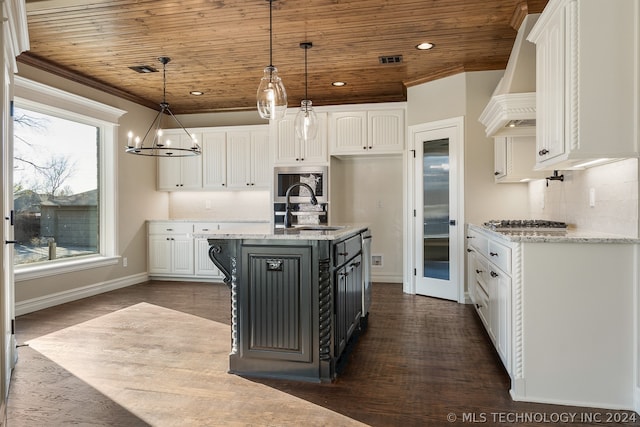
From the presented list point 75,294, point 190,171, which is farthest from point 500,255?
point 190,171

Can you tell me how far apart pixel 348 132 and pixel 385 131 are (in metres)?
0.49

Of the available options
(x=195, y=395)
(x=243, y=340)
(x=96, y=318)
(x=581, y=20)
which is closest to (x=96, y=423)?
(x=195, y=395)

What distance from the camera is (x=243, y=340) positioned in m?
2.90

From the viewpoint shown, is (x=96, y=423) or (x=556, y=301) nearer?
(x=96, y=423)

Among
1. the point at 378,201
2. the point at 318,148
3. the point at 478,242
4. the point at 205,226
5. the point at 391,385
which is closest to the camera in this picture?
the point at 391,385

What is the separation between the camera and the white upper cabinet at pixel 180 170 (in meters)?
6.83

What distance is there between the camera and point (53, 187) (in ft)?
16.8

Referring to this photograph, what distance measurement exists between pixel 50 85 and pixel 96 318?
261 centimetres

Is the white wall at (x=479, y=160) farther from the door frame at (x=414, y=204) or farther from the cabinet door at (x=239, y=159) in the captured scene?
the cabinet door at (x=239, y=159)

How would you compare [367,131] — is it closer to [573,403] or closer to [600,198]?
[600,198]

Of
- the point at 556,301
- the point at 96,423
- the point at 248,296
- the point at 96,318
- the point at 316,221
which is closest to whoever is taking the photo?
the point at 96,423

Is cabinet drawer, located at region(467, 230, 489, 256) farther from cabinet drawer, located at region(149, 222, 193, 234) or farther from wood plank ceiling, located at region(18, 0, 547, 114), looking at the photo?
cabinet drawer, located at region(149, 222, 193, 234)

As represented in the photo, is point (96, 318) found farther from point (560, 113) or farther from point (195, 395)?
point (560, 113)

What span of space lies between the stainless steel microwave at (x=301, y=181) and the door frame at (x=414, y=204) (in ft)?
3.62
